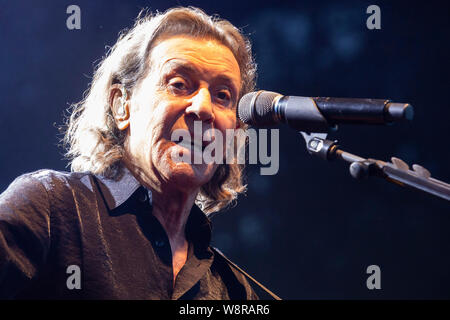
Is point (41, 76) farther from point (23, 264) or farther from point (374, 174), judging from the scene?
point (374, 174)

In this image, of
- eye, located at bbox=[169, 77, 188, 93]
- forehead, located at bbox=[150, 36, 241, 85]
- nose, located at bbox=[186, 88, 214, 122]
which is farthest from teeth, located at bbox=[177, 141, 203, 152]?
forehead, located at bbox=[150, 36, 241, 85]

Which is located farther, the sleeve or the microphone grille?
the microphone grille

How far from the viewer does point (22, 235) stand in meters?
1.52

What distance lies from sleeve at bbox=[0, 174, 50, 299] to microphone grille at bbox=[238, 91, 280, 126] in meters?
0.87

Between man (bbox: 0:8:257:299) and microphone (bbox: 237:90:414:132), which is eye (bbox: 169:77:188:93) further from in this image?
microphone (bbox: 237:90:414:132)

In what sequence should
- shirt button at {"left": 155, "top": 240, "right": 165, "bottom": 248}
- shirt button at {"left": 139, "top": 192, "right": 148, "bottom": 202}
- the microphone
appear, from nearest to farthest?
the microphone → shirt button at {"left": 155, "top": 240, "right": 165, "bottom": 248} → shirt button at {"left": 139, "top": 192, "right": 148, "bottom": 202}

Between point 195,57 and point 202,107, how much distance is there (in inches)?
11.2

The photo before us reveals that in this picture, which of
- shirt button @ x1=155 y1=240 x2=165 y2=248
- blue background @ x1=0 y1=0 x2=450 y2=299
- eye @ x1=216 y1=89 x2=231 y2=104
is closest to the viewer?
shirt button @ x1=155 y1=240 x2=165 y2=248

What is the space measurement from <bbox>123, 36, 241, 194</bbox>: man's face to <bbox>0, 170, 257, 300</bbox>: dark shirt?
0.16 metres

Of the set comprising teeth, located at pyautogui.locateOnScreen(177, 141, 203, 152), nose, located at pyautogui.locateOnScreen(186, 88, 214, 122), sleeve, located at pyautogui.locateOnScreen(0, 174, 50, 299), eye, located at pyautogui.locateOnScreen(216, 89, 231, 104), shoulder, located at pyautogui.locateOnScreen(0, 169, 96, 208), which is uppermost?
eye, located at pyautogui.locateOnScreen(216, 89, 231, 104)

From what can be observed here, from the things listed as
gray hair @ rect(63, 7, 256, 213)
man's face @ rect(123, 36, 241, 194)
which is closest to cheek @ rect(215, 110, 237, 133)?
man's face @ rect(123, 36, 241, 194)

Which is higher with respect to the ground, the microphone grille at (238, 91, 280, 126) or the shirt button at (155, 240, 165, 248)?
the microphone grille at (238, 91, 280, 126)

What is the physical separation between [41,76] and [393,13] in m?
2.61

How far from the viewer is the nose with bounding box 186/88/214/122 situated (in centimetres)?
193
